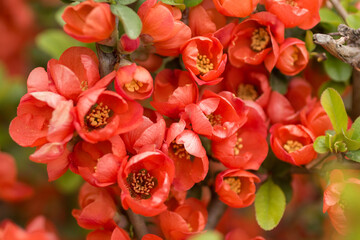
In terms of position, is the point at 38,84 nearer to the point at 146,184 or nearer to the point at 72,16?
the point at 72,16

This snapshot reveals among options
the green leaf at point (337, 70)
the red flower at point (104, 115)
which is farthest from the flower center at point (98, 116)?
the green leaf at point (337, 70)

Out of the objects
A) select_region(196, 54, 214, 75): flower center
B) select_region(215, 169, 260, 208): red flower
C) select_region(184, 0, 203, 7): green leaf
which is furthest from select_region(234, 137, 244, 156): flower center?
select_region(184, 0, 203, 7): green leaf

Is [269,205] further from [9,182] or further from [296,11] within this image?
[9,182]

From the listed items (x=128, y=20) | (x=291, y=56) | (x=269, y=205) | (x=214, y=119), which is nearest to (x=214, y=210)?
(x=269, y=205)

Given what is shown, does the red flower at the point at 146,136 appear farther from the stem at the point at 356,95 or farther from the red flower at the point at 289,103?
the stem at the point at 356,95

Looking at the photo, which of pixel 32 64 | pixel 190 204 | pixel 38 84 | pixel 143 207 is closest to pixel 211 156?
pixel 190 204
